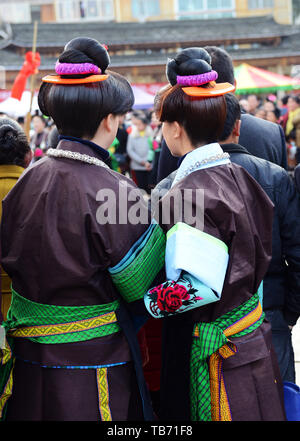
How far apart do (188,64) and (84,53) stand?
13.6 inches

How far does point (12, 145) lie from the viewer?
2664 mm

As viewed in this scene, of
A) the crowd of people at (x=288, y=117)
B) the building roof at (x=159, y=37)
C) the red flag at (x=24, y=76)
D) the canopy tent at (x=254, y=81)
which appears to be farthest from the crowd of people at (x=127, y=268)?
the building roof at (x=159, y=37)

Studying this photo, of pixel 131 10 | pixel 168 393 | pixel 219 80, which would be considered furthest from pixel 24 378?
pixel 131 10

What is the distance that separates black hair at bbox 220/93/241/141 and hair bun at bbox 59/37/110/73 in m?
0.58

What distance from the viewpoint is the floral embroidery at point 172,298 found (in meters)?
1.70

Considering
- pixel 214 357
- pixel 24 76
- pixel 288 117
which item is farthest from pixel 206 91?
pixel 288 117

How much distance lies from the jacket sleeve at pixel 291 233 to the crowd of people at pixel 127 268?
0.35 meters

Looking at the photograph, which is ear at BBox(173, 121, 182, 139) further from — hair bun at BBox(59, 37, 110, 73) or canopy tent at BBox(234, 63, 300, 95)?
canopy tent at BBox(234, 63, 300, 95)

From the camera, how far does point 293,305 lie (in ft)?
7.64

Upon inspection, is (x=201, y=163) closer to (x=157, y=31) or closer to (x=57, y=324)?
(x=57, y=324)

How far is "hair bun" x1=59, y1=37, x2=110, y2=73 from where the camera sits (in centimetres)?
178

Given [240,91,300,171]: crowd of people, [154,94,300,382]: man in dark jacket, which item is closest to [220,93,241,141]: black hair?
[154,94,300,382]: man in dark jacket

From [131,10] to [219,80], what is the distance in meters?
36.9
